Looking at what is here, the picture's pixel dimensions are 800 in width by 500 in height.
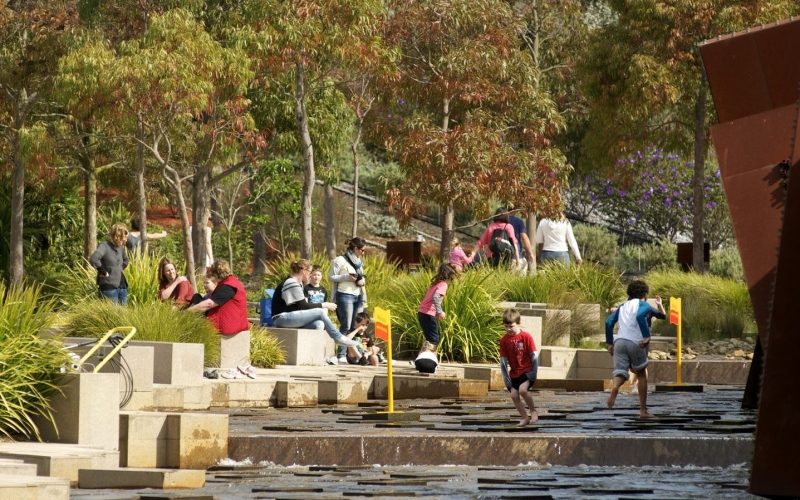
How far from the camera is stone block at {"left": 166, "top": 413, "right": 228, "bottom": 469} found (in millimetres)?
11344

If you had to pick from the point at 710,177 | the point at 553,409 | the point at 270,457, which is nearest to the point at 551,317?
the point at 553,409

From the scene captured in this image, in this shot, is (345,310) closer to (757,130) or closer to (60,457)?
(757,130)

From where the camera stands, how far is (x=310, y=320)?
18.1 meters

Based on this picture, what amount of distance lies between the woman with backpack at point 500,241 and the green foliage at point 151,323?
9.05 m

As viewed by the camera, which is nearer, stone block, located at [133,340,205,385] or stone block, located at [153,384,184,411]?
stone block, located at [153,384,184,411]

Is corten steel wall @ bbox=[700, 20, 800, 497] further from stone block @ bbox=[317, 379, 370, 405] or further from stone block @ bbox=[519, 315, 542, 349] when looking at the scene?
stone block @ bbox=[519, 315, 542, 349]

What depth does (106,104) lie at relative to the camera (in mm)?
24906

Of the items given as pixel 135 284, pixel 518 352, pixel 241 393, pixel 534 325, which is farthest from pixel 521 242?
pixel 518 352

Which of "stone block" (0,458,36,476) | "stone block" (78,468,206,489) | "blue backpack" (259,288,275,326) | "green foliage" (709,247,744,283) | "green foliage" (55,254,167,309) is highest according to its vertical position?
"green foliage" (709,247,744,283)

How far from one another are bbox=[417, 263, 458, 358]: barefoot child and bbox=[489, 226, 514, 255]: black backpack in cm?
564

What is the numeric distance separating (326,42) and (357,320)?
899cm

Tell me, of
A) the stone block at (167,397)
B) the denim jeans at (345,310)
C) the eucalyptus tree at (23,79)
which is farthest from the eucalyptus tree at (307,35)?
the stone block at (167,397)

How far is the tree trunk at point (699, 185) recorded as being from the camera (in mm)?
29359

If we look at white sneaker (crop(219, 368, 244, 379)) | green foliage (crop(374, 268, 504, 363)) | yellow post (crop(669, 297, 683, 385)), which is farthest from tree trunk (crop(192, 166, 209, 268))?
white sneaker (crop(219, 368, 244, 379))
